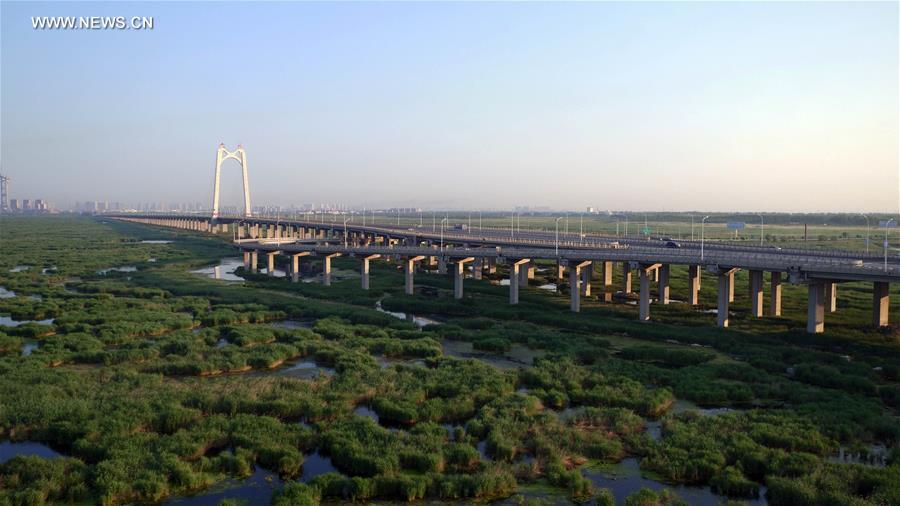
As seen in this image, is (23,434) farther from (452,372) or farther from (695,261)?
(695,261)

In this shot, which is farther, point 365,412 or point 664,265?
point 664,265

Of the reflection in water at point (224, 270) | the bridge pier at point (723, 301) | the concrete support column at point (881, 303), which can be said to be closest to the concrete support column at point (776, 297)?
the bridge pier at point (723, 301)

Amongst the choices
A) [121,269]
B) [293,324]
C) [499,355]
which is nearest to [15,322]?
[293,324]

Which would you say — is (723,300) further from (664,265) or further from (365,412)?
(365,412)

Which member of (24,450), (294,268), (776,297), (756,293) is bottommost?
(24,450)

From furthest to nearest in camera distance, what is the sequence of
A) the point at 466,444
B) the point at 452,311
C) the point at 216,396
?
the point at 452,311 < the point at 216,396 < the point at 466,444

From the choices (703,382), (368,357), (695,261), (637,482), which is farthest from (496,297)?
(637,482)

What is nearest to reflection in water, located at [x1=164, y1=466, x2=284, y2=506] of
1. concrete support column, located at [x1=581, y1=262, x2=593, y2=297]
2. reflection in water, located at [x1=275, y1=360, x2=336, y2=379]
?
reflection in water, located at [x1=275, y1=360, x2=336, y2=379]
